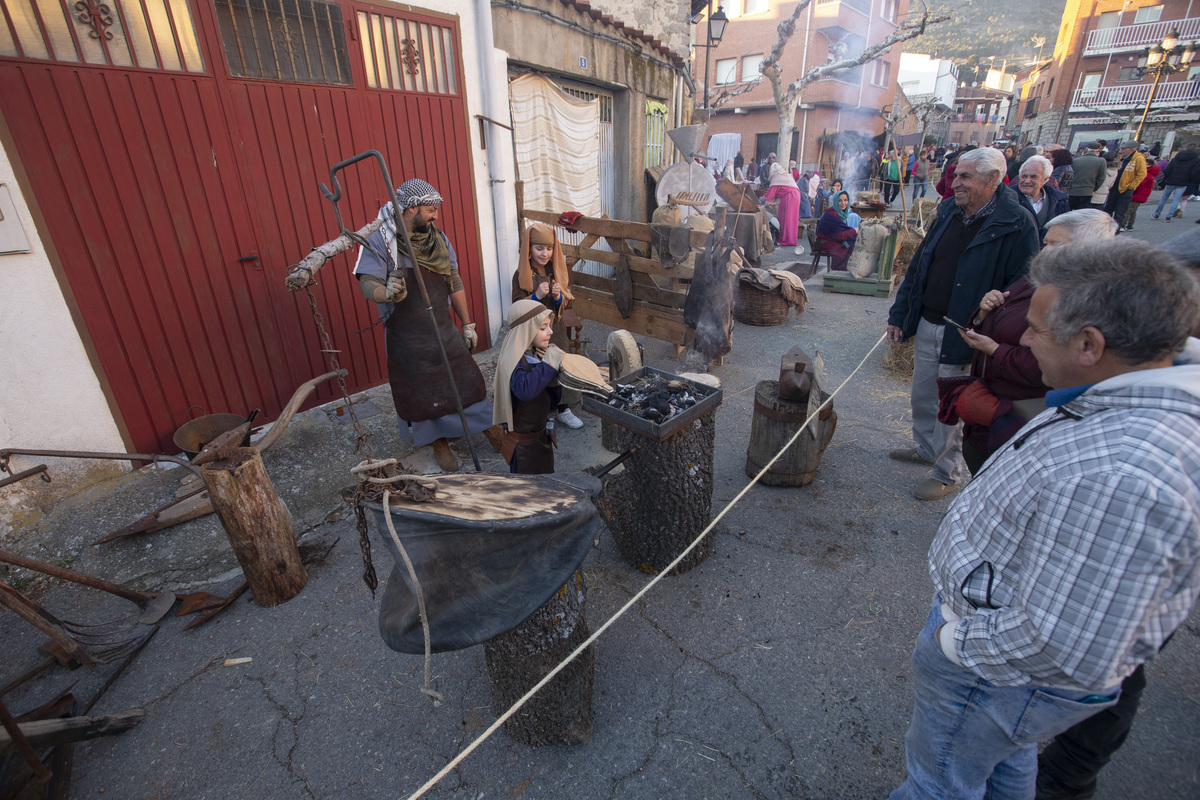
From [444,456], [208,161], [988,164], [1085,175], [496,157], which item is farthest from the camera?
[1085,175]

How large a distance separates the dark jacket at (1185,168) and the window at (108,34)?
2055cm

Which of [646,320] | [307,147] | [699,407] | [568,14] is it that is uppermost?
[568,14]

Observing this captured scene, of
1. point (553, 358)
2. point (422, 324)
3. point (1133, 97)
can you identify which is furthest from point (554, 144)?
point (1133, 97)

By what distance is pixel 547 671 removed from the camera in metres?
2.28

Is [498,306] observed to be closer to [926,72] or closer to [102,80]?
[102,80]

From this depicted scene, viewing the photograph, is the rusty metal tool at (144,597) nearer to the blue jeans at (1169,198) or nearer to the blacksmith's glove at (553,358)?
the blacksmith's glove at (553,358)

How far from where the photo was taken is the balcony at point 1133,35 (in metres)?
31.5

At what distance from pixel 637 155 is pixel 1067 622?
9860mm

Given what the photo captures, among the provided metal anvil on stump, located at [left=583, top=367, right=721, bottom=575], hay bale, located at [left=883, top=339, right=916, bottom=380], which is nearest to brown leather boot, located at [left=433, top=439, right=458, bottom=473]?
metal anvil on stump, located at [left=583, top=367, right=721, bottom=575]

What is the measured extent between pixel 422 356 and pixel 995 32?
128 metres

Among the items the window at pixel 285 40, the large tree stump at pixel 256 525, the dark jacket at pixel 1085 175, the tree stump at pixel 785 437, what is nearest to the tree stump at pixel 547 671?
the large tree stump at pixel 256 525

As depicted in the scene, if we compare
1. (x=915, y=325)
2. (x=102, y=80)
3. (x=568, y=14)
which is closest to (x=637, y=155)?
(x=568, y=14)

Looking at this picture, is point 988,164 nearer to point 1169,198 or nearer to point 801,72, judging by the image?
point 1169,198

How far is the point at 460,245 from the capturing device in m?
6.05
